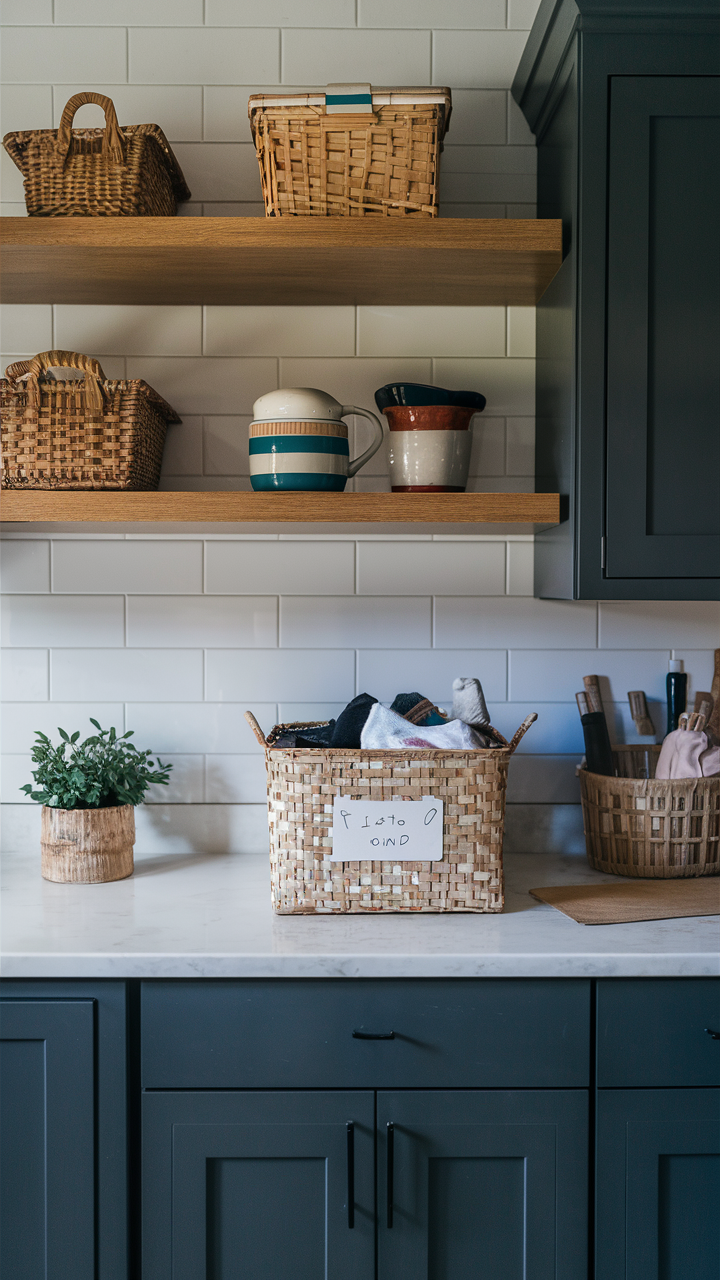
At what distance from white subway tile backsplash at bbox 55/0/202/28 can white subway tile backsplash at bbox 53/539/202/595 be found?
40.1 inches

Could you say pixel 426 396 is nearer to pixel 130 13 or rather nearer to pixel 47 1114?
pixel 130 13

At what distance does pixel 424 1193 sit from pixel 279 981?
359 millimetres

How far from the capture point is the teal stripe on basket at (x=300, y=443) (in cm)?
156

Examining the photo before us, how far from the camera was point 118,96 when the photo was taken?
1818mm

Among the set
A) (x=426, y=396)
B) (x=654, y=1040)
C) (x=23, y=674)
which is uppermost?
(x=426, y=396)

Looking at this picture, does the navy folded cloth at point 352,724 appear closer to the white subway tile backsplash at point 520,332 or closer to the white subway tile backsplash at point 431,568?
the white subway tile backsplash at point 431,568

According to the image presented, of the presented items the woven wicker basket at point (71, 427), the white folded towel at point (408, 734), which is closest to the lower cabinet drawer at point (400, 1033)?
the white folded towel at point (408, 734)

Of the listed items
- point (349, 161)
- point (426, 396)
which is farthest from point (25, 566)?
point (349, 161)

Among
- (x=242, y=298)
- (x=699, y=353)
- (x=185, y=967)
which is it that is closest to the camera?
(x=185, y=967)

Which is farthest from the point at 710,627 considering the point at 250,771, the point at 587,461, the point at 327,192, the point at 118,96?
the point at 118,96

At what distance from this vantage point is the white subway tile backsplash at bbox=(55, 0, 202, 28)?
1.80 metres

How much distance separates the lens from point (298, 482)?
5.13ft

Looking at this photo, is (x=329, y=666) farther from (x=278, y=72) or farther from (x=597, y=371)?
(x=278, y=72)

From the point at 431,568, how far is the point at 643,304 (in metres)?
0.63
